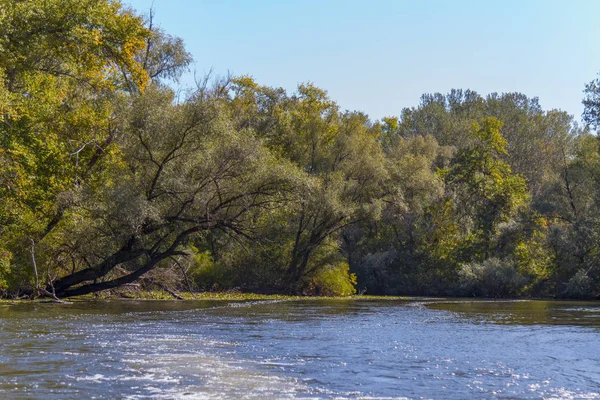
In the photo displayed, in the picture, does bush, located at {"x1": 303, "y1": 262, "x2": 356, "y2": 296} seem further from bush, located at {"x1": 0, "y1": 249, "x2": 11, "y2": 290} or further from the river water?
the river water

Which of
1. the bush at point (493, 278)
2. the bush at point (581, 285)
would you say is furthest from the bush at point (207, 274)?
the bush at point (581, 285)

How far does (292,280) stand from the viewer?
44219 mm

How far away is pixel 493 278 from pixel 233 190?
2272cm

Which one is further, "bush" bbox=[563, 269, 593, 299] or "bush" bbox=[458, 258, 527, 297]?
"bush" bbox=[458, 258, 527, 297]

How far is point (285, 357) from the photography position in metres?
13.2

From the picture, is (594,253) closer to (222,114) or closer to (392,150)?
(392,150)

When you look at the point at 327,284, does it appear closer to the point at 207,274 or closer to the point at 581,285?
the point at 207,274

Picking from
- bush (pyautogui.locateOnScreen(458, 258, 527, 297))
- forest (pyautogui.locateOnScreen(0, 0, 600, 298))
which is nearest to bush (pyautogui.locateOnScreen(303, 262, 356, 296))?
forest (pyautogui.locateOnScreen(0, 0, 600, 298))

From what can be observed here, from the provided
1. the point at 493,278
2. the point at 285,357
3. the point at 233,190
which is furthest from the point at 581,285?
the point at 285,357

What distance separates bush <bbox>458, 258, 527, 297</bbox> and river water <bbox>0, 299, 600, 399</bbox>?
24512 millimetres

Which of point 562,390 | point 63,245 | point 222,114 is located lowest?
point 562,390

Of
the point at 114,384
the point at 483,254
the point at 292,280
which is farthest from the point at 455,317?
the point at 483,254

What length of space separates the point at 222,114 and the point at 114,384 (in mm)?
20313

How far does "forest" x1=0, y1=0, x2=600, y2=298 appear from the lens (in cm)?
2473
